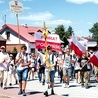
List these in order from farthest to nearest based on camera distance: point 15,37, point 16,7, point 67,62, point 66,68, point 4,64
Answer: point 15,37 → point 67,62 → point 66,68 → point 4,64 → point 16,7

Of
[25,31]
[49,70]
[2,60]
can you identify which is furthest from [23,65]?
[25,31]

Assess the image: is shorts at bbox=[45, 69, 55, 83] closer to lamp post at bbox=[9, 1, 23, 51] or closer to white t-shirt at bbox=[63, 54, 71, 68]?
white t-shirt at bbox=[63, 54, 71, 68]

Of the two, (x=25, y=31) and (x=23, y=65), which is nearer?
(x=23, y=65)

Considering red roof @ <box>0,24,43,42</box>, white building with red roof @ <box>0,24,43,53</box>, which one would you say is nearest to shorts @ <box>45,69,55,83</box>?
white building with red roof @ <box>0,24,43,53</box>

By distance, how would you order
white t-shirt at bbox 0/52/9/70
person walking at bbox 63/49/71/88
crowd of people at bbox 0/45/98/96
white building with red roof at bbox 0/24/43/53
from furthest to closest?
white building with red roof at bbox 0/24/43/53, person walking at bbox 63/49/71/88, white t-shirt at bbox 0/52/9/70, crowd of people at bbox 0/45/98/96

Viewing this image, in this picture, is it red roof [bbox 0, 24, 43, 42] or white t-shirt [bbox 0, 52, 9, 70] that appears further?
red roof [bbox 0, 24, 43, 42]

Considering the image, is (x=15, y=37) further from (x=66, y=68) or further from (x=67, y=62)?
(x=66, y=68)

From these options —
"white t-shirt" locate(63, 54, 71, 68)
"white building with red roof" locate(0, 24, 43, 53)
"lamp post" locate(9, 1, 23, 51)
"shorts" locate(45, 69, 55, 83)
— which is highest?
"white building with red roof" locate(0, 24, 43, 53)

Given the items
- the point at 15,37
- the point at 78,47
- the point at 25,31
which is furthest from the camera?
the point at 25,31

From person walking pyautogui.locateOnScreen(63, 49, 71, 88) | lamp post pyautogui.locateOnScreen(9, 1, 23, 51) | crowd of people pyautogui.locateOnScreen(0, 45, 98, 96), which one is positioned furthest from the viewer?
person walking pyautogui.locateOnScreen(63, 49, 71, 88)

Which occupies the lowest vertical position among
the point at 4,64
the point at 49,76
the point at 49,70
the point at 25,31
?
the point at 49,76

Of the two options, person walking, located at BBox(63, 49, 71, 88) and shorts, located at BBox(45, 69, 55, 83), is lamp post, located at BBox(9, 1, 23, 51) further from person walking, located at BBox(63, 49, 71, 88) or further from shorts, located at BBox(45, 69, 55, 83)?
shorts, located at BBox(45, 69, 55, 83)

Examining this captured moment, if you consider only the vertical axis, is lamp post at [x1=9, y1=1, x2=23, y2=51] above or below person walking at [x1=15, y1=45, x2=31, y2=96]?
above

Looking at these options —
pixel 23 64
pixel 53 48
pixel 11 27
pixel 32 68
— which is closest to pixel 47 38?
pixel 53 48
